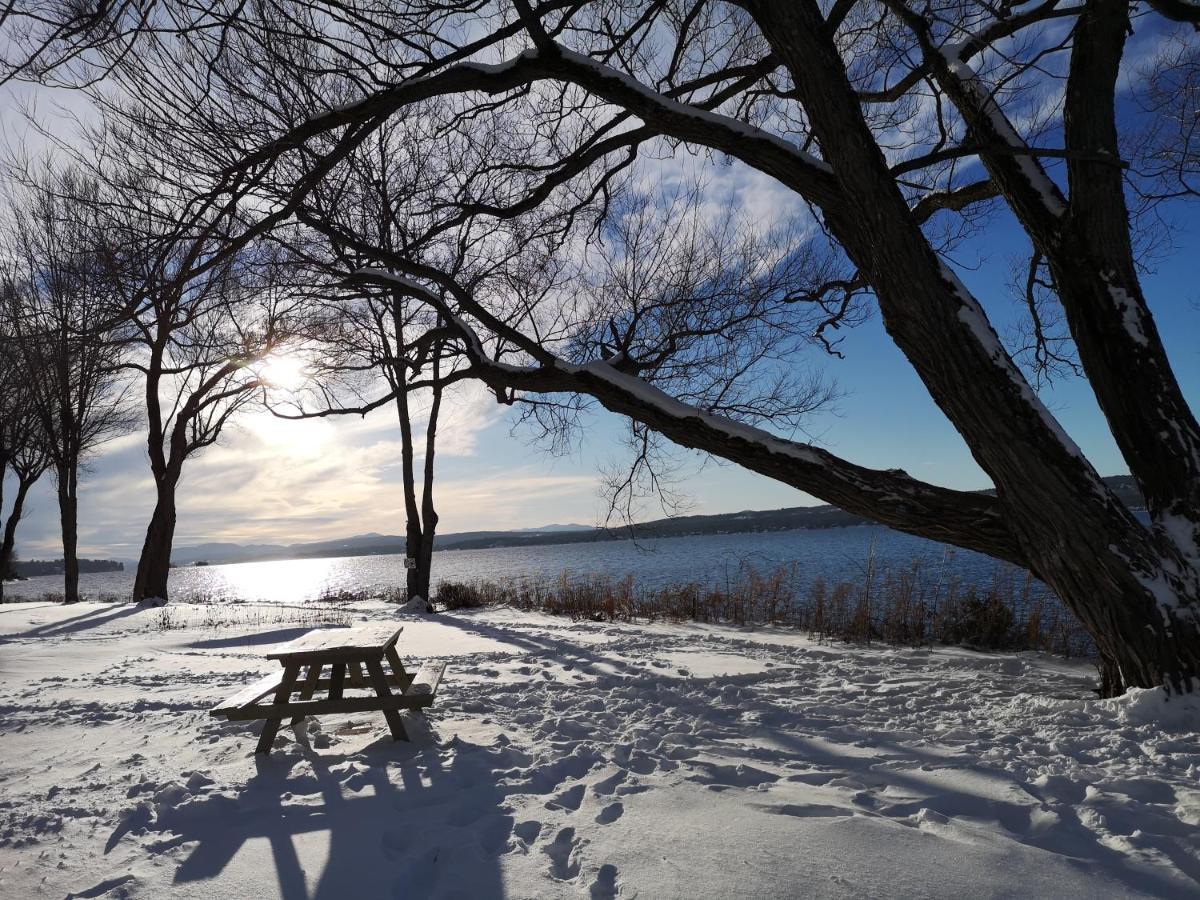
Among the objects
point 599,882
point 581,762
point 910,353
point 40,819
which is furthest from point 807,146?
point 40,819

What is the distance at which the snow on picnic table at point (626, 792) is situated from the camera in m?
2.33

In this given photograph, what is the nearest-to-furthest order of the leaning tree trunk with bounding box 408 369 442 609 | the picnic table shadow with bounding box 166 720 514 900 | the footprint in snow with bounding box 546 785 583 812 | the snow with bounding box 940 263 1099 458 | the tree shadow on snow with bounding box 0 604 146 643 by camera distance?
the picnic table shadow with bounding box 166 720 514 900
the footprint in snow with bounding box 546 785 583 812
the snow with bounding box 940 263 1099 458
the tree shadow on snow with bounding box 0 604 146 643
the leaning tree trunk with bounding box 408 369 442 609

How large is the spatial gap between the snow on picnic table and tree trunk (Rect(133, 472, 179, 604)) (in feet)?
33.7

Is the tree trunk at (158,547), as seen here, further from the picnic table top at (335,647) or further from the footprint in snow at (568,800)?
the footprint in snow at (568,800)

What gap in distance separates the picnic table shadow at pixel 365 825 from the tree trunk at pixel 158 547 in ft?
Answer: 44.5

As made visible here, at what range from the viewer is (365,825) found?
2838 mm

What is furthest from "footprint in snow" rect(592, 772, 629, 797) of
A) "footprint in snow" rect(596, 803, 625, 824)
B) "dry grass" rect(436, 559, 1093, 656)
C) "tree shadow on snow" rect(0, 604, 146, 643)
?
"tree shadow on snow" rect(0, 604, 146, 643)

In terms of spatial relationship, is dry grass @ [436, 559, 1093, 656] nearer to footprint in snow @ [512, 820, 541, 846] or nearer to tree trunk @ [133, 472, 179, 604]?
footprint in snow @ [512, 820, 541, 846]

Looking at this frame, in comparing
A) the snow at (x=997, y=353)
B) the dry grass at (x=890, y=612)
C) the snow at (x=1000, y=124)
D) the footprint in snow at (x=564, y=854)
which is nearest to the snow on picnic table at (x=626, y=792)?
the footprint in snow at (x=564, y=854)

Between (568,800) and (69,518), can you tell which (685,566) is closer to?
(69,518)

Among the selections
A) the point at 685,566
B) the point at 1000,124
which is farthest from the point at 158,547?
the point at 685,566

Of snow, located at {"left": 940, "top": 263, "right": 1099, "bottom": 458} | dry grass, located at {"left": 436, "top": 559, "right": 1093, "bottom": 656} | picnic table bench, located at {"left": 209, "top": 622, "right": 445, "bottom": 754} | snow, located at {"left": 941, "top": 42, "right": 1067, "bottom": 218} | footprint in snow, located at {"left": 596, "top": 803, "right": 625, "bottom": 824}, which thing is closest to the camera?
footprint in snow, located at {"left": 596, "top": 803, "right": 625, "bottom": 824}

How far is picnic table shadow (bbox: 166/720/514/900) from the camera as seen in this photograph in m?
2.38

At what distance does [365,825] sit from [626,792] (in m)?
1.08
